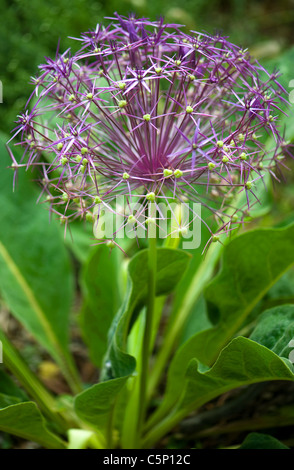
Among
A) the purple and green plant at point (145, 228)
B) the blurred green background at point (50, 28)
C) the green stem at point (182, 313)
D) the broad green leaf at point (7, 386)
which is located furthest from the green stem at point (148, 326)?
the blurred green background at point (50, 28)

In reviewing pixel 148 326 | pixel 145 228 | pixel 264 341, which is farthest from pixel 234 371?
pixel 145 228

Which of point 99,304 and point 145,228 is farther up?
point 145,228

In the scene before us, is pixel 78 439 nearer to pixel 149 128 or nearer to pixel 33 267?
pixel 33 267

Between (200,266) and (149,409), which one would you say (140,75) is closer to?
(200,266)

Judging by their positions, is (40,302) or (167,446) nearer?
(167,446)

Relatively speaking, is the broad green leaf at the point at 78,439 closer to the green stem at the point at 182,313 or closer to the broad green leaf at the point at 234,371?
the broad green leaf at the point at 234,371
